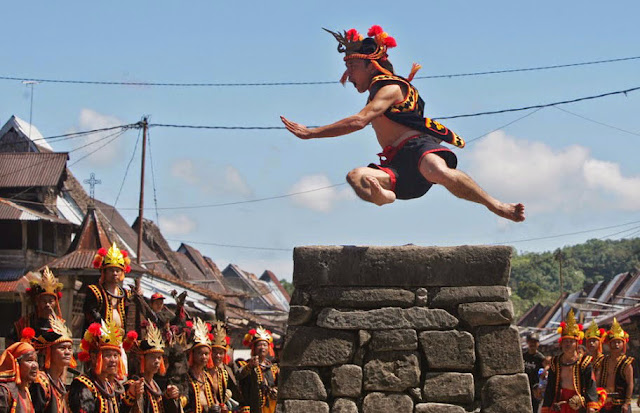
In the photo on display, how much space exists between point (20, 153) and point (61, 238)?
377cm

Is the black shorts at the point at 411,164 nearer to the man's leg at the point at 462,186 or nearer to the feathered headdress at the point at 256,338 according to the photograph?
the man's leg at the point at 462,186

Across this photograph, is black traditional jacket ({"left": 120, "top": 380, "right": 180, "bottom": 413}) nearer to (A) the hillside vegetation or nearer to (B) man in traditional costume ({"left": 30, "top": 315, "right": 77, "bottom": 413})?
(B) man in traditional costume ({"left": 30, "top": 315, "right": 77, "bottom": 413})

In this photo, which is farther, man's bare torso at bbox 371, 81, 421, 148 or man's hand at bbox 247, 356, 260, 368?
man's hand at bbox 247, 356, 260, 368

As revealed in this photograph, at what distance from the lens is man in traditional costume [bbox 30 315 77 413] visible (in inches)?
287

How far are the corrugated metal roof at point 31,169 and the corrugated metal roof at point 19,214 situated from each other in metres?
1.34

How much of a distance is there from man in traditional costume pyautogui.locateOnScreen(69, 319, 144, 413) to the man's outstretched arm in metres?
2.26

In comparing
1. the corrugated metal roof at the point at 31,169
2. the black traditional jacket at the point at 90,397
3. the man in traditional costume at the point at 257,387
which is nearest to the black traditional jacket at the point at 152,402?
the black traditional jacket at the point at 90,397

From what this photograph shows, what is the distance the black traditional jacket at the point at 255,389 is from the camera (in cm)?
1205

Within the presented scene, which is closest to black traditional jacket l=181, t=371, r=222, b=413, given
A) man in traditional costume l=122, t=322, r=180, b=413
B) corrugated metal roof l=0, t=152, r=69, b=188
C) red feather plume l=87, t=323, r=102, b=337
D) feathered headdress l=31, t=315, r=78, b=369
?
man in traditional costume l=122, t=322, r=180, b=413

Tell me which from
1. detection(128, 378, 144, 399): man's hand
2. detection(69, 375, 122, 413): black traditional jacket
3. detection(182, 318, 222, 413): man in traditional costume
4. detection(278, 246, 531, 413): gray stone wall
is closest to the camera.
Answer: detection(278, 246, 531, 413): gray stone wall

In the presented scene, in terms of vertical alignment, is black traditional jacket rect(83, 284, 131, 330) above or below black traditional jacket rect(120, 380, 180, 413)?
above

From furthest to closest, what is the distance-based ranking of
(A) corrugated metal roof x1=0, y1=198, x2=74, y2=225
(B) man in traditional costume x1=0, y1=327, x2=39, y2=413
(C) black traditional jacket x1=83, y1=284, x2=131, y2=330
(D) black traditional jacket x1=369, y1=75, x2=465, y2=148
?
(A) corrugated metal roof x1=0, y1=198, x2=74, y2=225
(C) black traditional jacket x1=83, y1=284, x2=131, y2=330
(D) black traditional jacket x1=369, y1=75, x2=465, y2=148
(B) man in traditional costume x1=0, y1=327, x2=39, y2=413

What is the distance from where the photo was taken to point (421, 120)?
7.81m

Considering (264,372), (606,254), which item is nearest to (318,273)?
(264,372)
